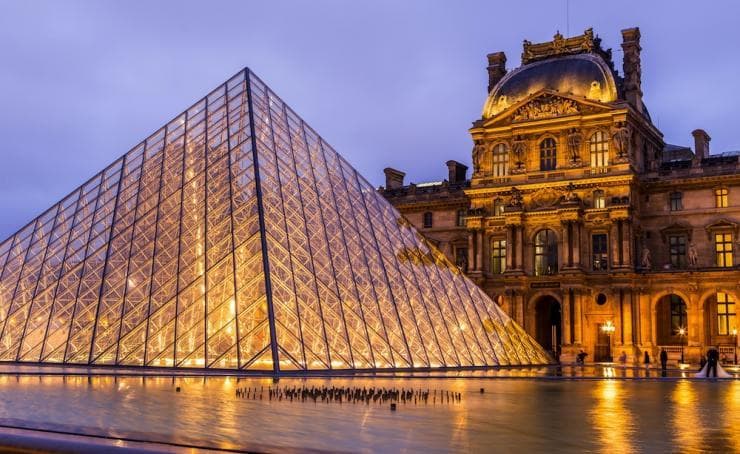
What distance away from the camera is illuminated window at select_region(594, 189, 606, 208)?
46781mm

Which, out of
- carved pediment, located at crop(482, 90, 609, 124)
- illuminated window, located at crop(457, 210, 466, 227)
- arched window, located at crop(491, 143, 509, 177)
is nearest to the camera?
carved pediment, located at crop(482, 90, 609, 124)

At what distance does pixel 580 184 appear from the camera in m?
47.0

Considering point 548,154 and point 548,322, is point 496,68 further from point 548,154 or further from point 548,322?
point 548,322

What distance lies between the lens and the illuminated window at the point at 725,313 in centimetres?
4466

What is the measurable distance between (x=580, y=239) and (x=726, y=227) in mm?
7304

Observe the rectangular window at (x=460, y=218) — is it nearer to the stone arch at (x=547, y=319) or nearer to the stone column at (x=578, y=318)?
the stone arch at (x=547, y=319)

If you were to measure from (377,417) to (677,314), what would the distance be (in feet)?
131

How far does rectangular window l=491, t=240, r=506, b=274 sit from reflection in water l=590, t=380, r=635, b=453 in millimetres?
31430

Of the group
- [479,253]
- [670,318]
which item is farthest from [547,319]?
[670,318]

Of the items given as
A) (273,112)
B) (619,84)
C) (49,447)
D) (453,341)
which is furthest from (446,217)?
(49,447)

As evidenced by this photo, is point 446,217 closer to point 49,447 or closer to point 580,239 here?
point 580,239

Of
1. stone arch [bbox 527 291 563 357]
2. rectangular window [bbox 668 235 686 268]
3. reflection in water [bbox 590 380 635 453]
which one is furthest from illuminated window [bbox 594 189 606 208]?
reflection in water [bbox 590 380 635 453]

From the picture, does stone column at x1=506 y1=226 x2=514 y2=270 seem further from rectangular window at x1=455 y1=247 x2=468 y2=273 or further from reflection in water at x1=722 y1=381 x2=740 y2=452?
reflection in water at x1=722 y1=381 x2=740 y2=452

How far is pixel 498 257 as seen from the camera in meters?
49.7
